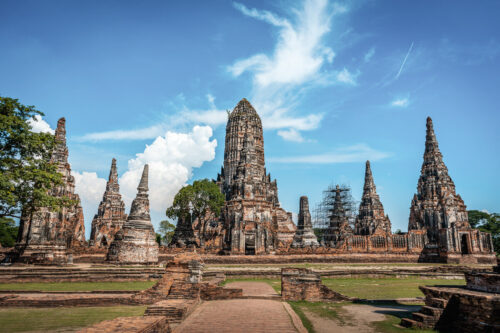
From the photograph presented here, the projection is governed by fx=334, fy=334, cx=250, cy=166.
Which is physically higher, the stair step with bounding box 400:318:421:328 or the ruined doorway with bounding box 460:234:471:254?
the ruined doorway with bounding box 460:234:471:254

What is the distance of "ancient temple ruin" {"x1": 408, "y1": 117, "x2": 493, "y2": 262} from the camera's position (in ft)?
107

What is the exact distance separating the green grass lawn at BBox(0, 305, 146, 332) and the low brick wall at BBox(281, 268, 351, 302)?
4.16m

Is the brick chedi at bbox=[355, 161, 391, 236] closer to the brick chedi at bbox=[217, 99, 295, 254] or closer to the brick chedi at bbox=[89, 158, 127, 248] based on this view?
the brick chedi at bbox=[217, 99, 295, 254]

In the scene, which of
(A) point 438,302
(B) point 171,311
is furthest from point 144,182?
(A) point 438,302

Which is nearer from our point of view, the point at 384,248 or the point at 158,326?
the point at 158,326

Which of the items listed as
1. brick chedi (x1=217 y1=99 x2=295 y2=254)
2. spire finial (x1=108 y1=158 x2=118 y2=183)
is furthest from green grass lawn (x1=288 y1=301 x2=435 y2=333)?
spire finial (x1=108 y1=158 x2=118 y2=183)

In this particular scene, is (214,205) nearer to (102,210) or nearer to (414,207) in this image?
(102,210)

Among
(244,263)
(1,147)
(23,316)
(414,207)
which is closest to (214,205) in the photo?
(244,263)

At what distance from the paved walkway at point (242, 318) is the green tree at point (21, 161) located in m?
10.9

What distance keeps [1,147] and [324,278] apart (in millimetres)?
16277

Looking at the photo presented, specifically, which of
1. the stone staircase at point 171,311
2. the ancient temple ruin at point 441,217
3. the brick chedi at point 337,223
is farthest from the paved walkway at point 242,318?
the brick chedi at point 337,223

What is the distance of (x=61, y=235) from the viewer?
82.6ft

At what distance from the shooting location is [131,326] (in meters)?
5.05

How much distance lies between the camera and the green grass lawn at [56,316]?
6.99 meters
